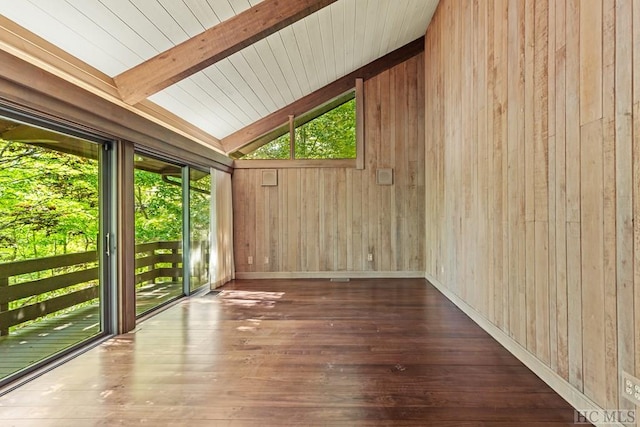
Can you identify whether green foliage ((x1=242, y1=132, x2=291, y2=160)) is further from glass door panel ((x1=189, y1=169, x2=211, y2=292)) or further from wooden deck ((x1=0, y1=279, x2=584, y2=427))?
wooden deck ((x1=0, y1=279, x2=584, y2=427))

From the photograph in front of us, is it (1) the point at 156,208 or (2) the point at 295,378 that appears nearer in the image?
(2) the point at 295,378

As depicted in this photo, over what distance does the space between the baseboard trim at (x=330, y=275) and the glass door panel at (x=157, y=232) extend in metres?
1.56

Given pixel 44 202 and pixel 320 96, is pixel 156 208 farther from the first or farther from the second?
pixel 320 96

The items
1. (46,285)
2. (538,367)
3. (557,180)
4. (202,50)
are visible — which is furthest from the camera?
(202,50)

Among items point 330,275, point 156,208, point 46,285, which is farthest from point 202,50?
point 330,275

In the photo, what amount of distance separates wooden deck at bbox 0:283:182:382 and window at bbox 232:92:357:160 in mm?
3755

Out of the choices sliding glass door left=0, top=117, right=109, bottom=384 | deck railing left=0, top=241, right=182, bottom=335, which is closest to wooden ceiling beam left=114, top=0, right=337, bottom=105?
sliding glass door left=0, top=117, right=109, bottom=384

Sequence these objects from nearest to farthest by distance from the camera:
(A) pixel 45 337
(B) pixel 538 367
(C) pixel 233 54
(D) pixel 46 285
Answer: (B) pixel 538 367 < (D) pixel 46 285 < (A) pixel 45 337 < (C) pixel 233 54

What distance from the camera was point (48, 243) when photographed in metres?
2.36

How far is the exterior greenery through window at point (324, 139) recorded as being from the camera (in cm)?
587

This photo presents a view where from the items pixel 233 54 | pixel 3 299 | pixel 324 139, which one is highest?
pixel 233 54

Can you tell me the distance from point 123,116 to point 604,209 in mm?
3708

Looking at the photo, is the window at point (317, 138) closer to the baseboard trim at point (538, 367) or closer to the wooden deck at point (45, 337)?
the baseboard trim at point (538, 367)

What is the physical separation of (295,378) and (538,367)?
5.65 feet
